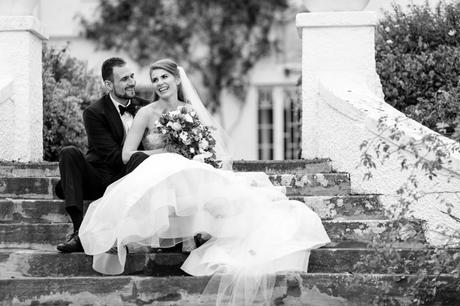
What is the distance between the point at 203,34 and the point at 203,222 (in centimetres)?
1102

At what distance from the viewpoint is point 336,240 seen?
8.19m

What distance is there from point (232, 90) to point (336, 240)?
10.2 m

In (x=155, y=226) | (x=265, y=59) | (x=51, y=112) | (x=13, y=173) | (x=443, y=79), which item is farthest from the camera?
(x=265, y=59)

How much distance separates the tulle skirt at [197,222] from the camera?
7457 mm

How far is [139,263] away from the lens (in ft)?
25.5

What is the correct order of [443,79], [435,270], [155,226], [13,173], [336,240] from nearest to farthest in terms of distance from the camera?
1. [435,270]
2. [155,226]
3. [336,240]
4. [13,173]
5. [443,79]

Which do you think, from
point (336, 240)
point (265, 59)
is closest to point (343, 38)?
point (336, 240)

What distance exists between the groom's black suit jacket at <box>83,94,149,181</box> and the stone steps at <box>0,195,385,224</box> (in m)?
0.44

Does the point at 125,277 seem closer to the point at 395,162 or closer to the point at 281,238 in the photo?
the point at 281,238

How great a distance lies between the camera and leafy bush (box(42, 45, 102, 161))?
36.7 ft

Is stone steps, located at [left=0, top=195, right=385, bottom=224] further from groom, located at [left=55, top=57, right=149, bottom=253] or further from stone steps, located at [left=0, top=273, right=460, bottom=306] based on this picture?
stone steps, located at [left=0, top=273, right=460, bottom=306]

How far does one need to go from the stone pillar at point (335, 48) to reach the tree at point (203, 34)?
26.9 feet

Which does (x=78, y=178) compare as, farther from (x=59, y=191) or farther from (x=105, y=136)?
(x=105, y=136)

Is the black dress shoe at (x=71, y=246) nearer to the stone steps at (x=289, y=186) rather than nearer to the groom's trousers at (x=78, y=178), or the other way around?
the groom's trousers at (x=78, y=178)
